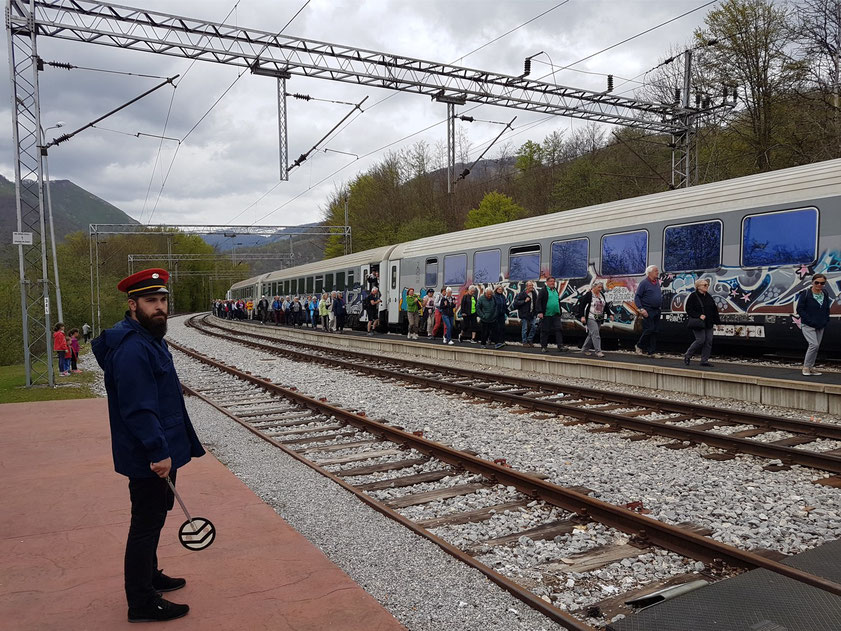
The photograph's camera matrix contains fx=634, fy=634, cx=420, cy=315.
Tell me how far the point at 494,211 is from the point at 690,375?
32334mm

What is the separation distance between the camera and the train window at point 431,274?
2186 centimetres

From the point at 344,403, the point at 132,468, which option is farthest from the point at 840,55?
the point at 132,468

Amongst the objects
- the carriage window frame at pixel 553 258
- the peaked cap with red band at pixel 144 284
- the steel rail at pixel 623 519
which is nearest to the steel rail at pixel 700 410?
the steel rail at pixel 623 519

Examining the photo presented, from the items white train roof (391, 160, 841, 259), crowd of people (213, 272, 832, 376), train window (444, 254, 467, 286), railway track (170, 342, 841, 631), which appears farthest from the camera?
train window (444, 254, 467, 286)

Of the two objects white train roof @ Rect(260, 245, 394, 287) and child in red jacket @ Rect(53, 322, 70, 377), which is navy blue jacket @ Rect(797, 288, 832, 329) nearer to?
child in red jacket @ Rect(53, 322, 70, 377)

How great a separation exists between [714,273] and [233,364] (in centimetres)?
1240

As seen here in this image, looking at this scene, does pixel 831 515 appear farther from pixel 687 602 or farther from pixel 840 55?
pixel 840 55

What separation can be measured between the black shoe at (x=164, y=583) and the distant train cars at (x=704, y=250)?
11.1 meters

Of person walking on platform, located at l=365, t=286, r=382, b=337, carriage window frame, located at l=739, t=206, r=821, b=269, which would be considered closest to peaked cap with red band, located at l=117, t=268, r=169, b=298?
carriage window frame, located at l=739, t=206, r=821, b=269

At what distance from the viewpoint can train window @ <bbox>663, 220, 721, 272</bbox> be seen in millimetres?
12617

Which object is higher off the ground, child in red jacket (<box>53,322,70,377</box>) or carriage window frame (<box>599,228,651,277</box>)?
carriage window frame (<box>599,228,651,277</box>)

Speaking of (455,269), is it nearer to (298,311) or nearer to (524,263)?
(524,263)

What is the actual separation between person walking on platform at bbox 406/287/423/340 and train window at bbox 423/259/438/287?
649 mm

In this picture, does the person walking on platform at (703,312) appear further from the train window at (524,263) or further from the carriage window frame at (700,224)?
the train window at (524,263)
